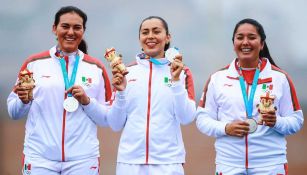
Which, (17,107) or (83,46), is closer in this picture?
(17,107)

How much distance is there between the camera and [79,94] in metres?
3.48

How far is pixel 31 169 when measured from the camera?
3.48 m

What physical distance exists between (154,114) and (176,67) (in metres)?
0.34

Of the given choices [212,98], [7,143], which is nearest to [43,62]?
[212,98]

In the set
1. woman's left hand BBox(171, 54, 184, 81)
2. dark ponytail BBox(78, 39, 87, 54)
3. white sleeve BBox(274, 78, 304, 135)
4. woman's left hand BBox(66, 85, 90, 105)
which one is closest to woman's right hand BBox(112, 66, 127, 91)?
woman's left hand BBox(66, 85, 90, 105)

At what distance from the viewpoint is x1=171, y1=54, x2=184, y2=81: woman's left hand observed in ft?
11.3

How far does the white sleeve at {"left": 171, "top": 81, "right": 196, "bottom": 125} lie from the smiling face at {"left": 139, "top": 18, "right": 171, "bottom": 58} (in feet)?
0.99

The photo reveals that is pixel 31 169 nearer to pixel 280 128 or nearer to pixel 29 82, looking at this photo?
pixel 29 82

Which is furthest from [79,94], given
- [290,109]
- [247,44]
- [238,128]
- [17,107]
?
[290,109]

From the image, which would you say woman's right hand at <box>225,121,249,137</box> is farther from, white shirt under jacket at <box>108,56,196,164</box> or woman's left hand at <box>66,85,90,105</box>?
woman's left hand at <box>66,85,90,105</box>

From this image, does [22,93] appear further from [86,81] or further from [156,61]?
[156,61]

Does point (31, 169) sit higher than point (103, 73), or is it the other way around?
point (103, 73)

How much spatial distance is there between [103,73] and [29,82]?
0.53 metres

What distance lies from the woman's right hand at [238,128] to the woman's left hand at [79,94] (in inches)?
36.4
